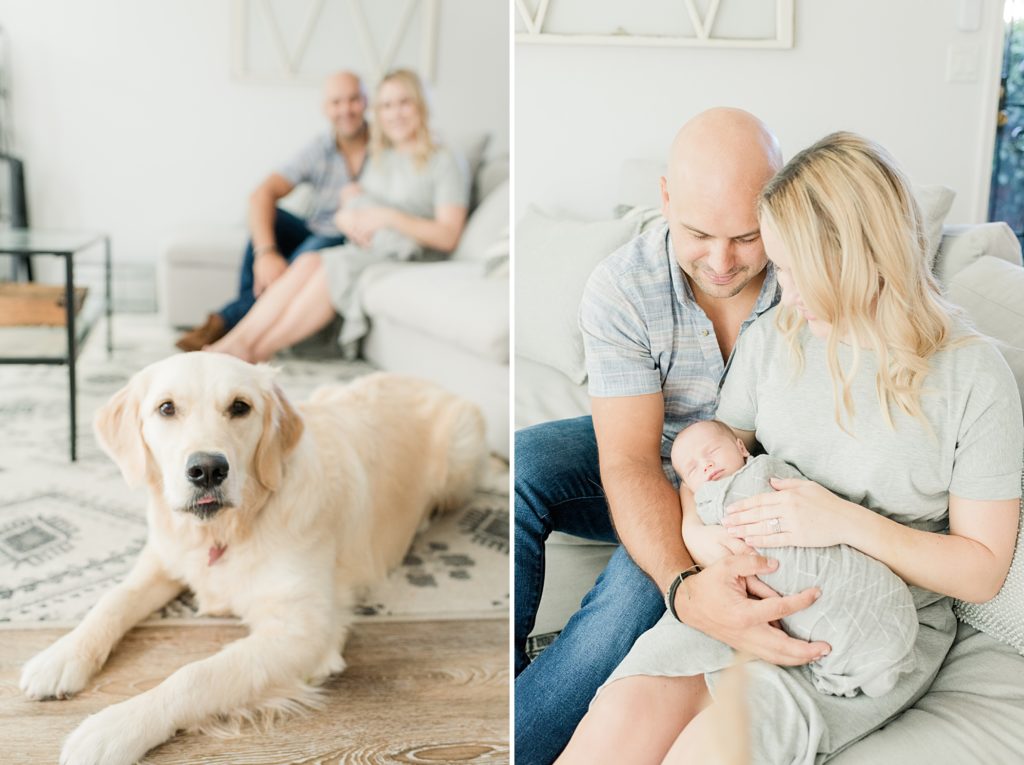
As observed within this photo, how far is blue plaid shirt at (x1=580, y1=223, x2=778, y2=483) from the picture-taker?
0.86 metres

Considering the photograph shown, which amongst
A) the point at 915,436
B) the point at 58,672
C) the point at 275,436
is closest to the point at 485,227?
the point at 275,436

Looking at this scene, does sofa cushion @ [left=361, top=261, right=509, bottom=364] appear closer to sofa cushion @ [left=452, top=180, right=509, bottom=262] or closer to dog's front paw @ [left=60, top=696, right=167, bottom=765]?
sofa cushion @ [left=452, top=180, right=509, bottom=262]

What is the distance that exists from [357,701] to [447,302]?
1311mm

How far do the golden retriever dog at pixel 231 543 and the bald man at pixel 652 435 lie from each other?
0.50 meters

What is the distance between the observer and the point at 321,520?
147 centimetres

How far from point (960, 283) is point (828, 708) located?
1.30 ft

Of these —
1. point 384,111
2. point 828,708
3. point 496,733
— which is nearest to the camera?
point 828,708

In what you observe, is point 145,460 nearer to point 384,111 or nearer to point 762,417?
point 762,417

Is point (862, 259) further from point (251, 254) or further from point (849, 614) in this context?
point (251, 254)

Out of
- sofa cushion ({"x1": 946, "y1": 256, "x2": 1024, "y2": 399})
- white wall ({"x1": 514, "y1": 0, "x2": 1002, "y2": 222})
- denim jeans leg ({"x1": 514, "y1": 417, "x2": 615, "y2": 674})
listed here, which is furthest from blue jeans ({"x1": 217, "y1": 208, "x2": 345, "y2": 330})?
sofa cushion ({"x1": 946, "y1": 256, "x2": 1024, "y2": 399})

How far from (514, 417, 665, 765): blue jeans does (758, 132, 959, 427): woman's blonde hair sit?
28 centimetres

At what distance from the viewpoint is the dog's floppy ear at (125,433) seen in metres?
1.29

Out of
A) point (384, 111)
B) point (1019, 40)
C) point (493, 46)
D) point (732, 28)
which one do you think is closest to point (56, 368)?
point (384, 111)

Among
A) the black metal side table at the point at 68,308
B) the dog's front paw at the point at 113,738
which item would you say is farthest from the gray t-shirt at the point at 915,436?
the black metal side table at the point at 68,308
